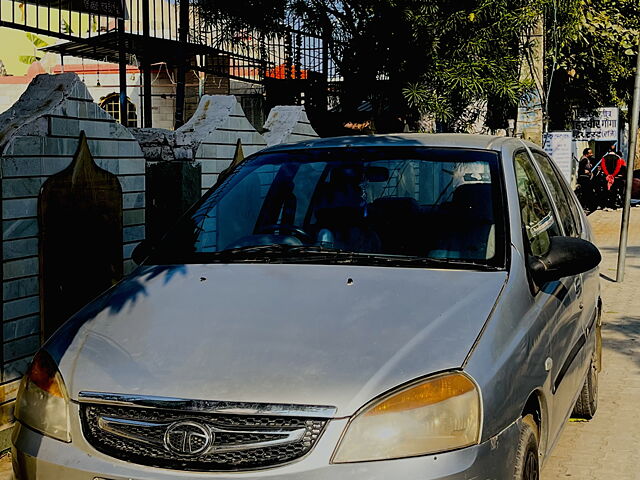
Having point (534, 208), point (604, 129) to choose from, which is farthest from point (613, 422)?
point (604, 129)

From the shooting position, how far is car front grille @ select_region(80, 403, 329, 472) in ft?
9.98

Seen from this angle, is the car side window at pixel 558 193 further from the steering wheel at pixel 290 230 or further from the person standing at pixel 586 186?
the person standing at pixel 586 186

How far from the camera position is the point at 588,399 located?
5.98 metres

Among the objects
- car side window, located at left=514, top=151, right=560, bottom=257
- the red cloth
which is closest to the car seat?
car side window, located at left=514, top=151, right=560, bottom=257

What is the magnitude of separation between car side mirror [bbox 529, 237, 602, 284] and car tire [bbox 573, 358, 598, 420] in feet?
5.65

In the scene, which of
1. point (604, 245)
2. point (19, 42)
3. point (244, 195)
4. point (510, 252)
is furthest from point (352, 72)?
point (19, 42)

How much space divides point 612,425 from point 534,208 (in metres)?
1.98

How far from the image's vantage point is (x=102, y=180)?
6.15 m

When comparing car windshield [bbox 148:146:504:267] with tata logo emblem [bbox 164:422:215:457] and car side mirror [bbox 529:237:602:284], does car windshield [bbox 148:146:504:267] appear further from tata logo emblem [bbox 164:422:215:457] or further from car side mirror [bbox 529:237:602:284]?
tata logo emblem [bbox 164:422:215:457]

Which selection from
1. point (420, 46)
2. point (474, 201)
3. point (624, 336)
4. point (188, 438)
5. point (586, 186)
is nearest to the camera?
point (188, 438)

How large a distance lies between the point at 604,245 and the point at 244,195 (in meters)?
13.1

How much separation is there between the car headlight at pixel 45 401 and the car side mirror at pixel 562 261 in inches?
76.9

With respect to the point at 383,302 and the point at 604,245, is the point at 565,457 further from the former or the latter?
the point at 604,245

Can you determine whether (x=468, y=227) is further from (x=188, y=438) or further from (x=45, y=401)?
(x=45, y=401)
